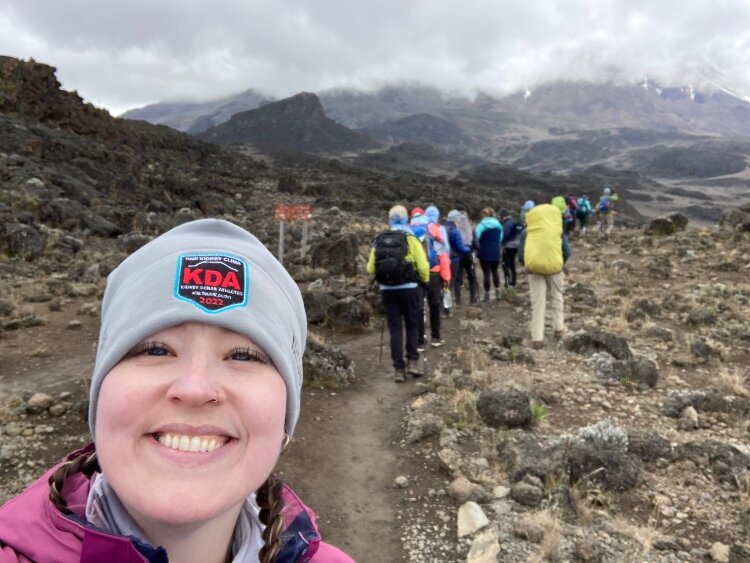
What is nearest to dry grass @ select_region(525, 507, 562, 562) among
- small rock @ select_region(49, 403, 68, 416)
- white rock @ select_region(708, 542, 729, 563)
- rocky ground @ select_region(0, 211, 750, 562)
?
rocky ground @ select_region(0, 211, 750, 562)

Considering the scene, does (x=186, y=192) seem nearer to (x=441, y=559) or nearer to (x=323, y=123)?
(x=441, y=559)

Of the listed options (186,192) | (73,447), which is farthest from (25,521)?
(186,192)

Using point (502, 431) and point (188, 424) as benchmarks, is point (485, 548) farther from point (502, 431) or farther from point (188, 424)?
point (188, 424)

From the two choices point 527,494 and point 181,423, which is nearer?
point 181,423

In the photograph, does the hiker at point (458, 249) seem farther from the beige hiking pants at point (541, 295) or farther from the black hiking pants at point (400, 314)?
the black hiking pants at point (400, 314)

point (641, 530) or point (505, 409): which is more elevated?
point (505, 409)

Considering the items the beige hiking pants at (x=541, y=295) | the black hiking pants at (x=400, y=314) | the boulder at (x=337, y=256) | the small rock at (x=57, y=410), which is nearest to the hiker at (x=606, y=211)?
the boulder at (x=337, y=256)

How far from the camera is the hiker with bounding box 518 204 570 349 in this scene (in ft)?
24.1

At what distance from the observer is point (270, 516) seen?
1385mm

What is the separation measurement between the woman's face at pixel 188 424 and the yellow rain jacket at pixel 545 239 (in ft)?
21.9

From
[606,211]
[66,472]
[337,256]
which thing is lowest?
[337,256]

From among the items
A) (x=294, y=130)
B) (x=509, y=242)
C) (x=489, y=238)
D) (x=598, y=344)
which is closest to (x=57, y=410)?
(x=598, y=344)

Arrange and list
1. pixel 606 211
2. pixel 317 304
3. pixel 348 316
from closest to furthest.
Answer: pixel 348 316
pixel 317 304
pixel 606 211

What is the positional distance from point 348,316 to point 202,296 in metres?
7.79
